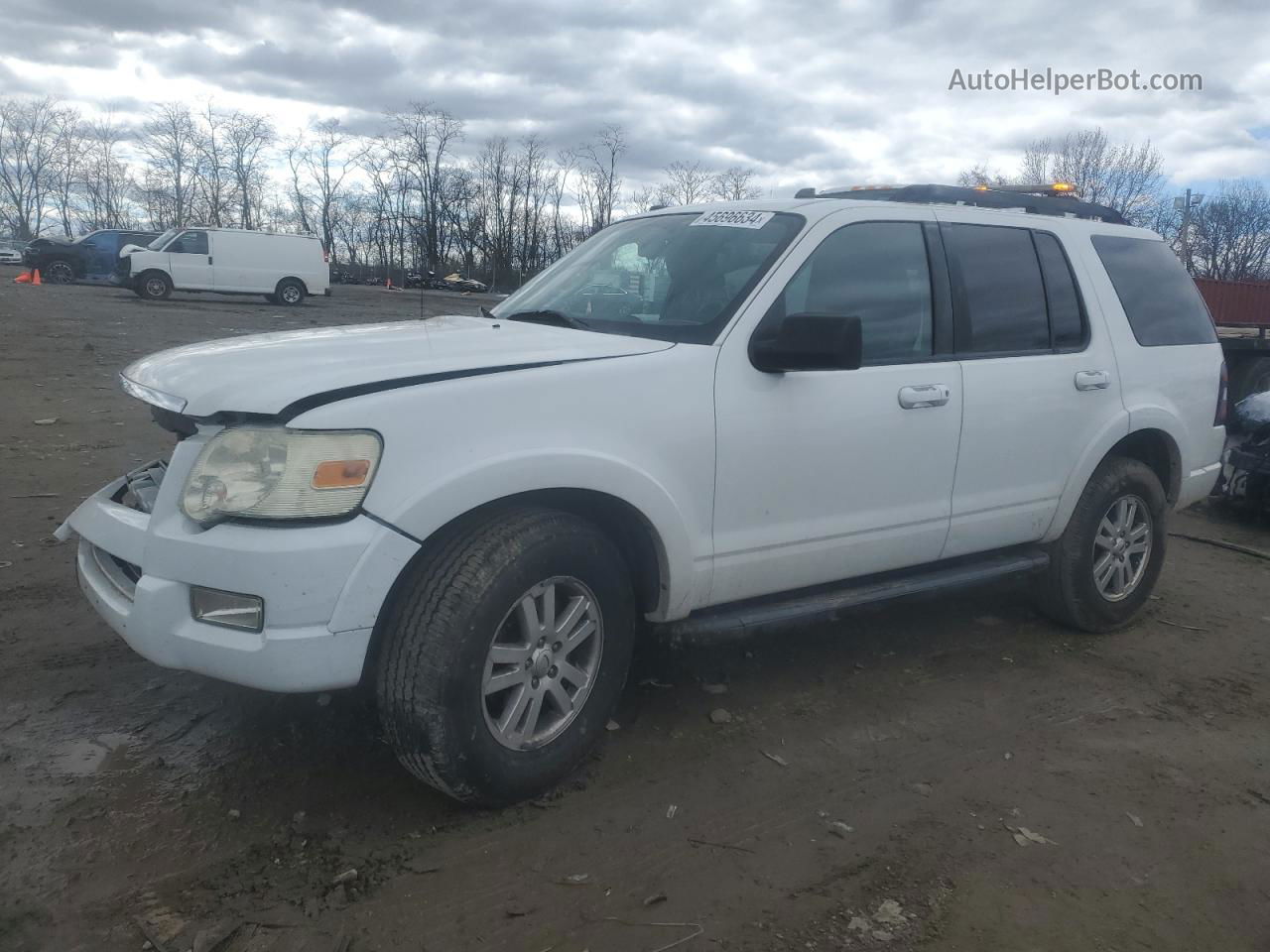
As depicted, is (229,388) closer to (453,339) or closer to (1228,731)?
(453,339)

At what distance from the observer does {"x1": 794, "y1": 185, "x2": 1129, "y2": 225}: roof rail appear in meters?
4.27

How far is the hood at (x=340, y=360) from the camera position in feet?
8.80

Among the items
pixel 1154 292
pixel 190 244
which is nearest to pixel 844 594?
pixel 1154 292

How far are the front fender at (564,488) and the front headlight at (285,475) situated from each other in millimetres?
91

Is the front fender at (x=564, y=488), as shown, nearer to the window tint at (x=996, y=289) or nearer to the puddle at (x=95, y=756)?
the puddle at (x=95, y=756)

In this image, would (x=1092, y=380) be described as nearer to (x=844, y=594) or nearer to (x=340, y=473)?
(x=844, y=594)

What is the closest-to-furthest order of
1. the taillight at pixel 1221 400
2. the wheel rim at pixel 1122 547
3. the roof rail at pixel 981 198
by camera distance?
the roof rail at pixel 981 198
the wheel rim at pixel 1122 547
the taillight at pixel 1221 400

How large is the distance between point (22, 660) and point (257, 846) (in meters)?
1.71

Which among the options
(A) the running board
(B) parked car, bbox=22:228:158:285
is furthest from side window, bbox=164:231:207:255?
(A) the running board

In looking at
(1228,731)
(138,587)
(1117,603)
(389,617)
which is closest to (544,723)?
(389,617)

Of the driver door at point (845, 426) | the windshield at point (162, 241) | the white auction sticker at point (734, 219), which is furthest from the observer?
the windshield at point (162, 241)

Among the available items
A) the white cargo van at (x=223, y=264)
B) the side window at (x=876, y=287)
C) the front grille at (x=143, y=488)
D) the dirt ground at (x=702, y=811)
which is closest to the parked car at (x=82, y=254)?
the white cargo van at (x=223, y=264)

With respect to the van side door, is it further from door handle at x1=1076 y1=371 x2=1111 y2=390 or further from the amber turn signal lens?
the amber turn signal lens

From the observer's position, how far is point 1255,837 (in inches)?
122
